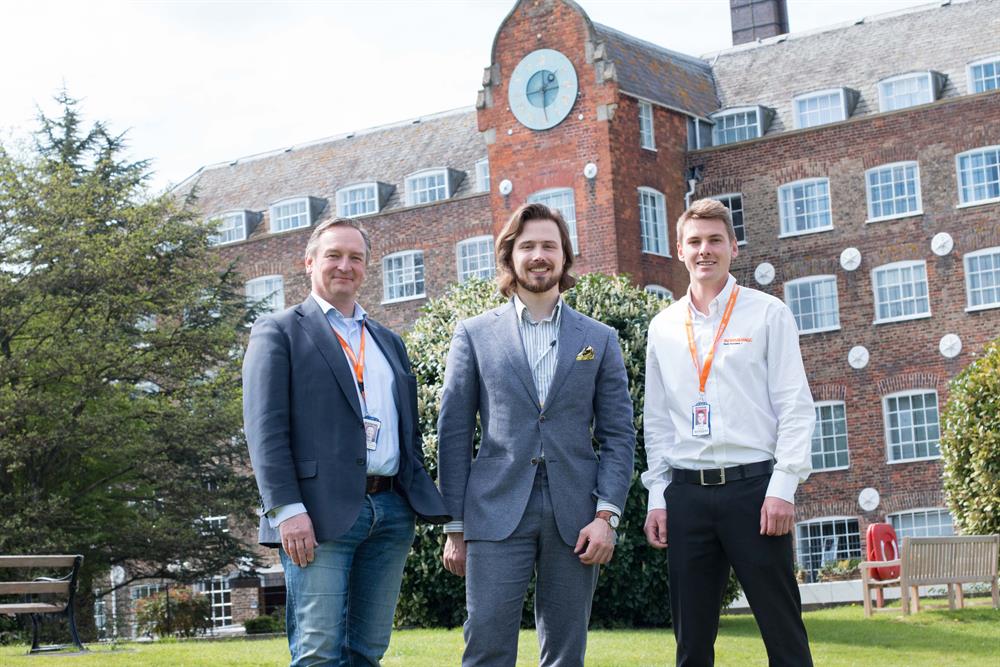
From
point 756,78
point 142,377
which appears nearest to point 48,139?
point 142,377

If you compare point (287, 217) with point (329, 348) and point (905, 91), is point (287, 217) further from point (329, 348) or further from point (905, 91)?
point (329, 348)

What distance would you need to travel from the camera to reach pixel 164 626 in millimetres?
30812

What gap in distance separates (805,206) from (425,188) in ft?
35.9

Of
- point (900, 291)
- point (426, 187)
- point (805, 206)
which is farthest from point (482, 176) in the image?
point (900, 291)

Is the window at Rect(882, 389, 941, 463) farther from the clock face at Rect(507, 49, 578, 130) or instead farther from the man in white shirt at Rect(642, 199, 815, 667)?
the man in white shirt at Rect(642, 199, 815, 667)

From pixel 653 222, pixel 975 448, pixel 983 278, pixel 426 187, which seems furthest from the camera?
pixel 426 187

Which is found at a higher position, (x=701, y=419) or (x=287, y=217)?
(x=287, y=217)

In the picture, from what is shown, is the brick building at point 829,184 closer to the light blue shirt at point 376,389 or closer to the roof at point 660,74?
the roof at point 660,74

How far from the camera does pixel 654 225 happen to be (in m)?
33.7

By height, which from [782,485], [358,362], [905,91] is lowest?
[782,485]

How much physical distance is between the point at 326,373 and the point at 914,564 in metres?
12.9

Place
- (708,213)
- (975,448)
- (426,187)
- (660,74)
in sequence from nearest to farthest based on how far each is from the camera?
(708,213), (975,448), (660,74), (426,187)

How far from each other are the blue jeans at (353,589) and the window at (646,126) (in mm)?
28200

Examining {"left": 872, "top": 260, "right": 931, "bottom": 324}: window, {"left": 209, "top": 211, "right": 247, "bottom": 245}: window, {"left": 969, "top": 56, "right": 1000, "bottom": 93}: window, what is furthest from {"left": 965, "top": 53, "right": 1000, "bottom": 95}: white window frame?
{"left": 209, "top": 211, "right": 247, "bottom": 245}: window
